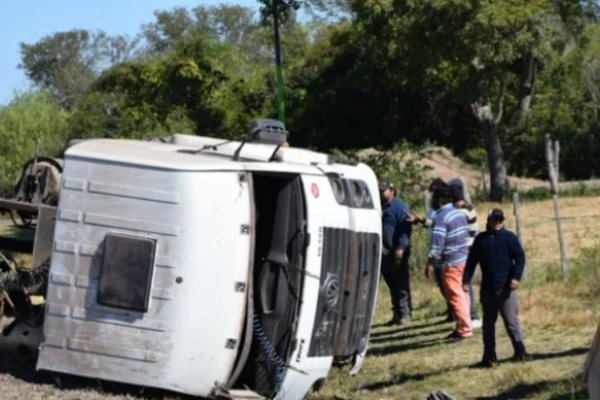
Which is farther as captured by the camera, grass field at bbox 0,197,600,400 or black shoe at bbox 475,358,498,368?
black shoe at bbox 475,358,498,368

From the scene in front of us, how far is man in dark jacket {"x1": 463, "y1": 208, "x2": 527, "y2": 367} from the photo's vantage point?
13.3 m

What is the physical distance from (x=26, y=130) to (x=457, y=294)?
42990 millimetres

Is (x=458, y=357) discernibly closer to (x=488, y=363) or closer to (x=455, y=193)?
(x=488, y=363)

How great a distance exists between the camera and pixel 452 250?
15.1 meters

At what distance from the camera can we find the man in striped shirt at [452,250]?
1500 centimetres

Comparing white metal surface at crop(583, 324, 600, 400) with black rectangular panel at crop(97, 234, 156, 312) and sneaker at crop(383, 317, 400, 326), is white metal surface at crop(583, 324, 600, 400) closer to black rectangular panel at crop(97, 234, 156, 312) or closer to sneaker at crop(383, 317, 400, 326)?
black rectangular panel at crop(97, 234, 156, 312)

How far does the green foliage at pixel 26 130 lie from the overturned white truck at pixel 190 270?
39457mm

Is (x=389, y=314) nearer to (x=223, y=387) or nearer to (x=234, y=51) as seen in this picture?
(x=223, y=387)

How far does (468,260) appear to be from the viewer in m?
13.7

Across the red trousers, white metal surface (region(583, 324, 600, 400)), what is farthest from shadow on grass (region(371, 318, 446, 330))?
white metal surface (region(583, 324, 600, 400))

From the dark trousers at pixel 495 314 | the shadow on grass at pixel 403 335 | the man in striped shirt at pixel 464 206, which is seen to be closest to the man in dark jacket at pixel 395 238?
the shadow on grass at pixel 403 335

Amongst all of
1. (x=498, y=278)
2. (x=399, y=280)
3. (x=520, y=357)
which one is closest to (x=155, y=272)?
(x=498, y=278)

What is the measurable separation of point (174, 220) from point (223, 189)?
0.45m

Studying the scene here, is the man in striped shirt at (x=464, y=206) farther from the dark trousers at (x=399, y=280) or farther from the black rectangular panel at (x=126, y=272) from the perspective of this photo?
the black rectangular panel at (x=126, y=272)
